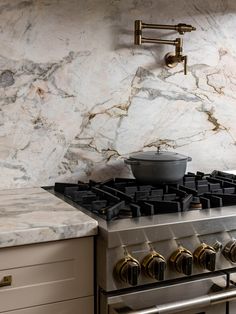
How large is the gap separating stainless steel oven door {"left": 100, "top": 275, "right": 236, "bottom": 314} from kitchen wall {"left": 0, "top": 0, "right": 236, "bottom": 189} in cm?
64

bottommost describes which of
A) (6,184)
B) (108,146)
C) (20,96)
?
(6,184)

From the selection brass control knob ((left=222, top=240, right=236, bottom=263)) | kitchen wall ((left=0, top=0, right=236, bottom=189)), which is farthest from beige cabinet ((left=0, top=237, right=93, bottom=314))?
kitchen wall ((left=0, top=0, right=236, bottom=189))

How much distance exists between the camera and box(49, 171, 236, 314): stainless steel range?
112 cm

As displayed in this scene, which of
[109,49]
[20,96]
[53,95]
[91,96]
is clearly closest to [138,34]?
[109,49]

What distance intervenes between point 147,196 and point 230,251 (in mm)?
315

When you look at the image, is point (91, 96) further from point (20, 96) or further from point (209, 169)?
point (209, 169)

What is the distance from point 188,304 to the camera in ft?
3.80

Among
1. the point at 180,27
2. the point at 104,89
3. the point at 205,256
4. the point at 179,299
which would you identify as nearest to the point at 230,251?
the point at 205,256

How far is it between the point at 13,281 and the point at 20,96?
2.35 ft

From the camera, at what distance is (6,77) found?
153cm

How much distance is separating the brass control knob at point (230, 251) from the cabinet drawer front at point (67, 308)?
0.40 meters

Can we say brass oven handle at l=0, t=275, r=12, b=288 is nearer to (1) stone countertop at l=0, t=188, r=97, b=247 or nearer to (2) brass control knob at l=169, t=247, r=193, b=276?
(1) stone countertop at l=0, t=188, r=97, b=247

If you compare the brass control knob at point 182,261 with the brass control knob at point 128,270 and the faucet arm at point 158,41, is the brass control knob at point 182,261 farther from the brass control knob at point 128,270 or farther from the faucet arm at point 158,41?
the faucet arm at point 158,41

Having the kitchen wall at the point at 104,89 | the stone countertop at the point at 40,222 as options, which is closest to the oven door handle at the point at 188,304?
the stone countertop at the point at 40,222
